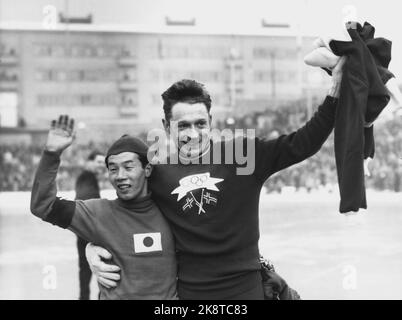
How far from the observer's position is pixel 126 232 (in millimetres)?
1517

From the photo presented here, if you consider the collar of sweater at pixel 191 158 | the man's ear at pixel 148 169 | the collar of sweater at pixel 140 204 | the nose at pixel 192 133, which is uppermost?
the nose at pixel 192 133

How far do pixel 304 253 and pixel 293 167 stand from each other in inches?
188

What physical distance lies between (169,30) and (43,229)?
4.15m

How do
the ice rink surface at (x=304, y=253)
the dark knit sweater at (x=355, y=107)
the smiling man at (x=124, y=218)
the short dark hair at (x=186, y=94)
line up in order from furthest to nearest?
the ice rink surface at (x=304, y=253), the short dark hair at (x=186, y=94), the smiling man at (x=124, y=218), the dark knit sweater at (x=355, y=107)

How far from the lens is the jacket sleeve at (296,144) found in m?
1.43

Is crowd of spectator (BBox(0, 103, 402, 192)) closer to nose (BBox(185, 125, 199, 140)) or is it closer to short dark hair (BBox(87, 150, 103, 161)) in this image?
short dark hair (BBox(87, 150, 103, 161))

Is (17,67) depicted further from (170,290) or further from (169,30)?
(170,290)

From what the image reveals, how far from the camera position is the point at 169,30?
9.63 m

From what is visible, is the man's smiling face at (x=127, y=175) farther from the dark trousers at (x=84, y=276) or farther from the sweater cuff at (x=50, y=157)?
the dark trousers at (x=84, y=276)

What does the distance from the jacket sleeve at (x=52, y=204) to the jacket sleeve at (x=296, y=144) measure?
1.65ft

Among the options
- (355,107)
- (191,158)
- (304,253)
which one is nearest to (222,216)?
(191,158)

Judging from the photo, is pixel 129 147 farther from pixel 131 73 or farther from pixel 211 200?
pixel 131 73

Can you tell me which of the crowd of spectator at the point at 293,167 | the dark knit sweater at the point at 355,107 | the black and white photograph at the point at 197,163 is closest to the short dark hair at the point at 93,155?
the black and white photograph at the point at 197,163

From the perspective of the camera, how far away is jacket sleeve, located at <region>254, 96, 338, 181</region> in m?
1.43
